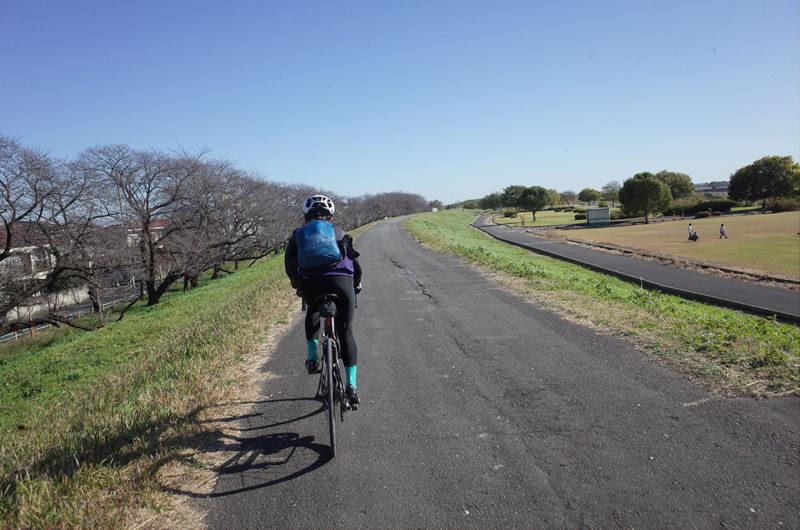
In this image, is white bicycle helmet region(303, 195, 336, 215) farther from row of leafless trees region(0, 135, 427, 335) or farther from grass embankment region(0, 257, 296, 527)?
row of leafless trees region(0, 135, 427, 335)

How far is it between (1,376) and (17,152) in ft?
27.4

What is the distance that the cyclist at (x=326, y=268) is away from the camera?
3.61 metres

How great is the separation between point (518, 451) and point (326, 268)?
2026mm

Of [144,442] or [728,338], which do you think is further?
[728,338]

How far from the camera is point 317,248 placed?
3.59m

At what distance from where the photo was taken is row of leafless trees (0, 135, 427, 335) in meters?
16.2

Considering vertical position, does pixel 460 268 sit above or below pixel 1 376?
above

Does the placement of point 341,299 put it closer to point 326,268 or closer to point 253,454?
point 326,268

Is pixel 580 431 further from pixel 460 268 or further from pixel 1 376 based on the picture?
pixel 1 376

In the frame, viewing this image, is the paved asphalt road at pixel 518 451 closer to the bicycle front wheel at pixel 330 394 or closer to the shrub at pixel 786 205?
the bicycle front wheel at pixel 330 394

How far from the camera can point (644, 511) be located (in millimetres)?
2629

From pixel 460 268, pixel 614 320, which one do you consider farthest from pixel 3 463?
pixel 460 268

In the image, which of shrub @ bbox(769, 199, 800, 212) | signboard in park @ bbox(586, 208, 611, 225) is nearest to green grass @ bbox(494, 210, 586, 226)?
signboard in park @ bbox(586, 208, 611, 225)

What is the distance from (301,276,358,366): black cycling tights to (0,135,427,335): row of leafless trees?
16.8 m
